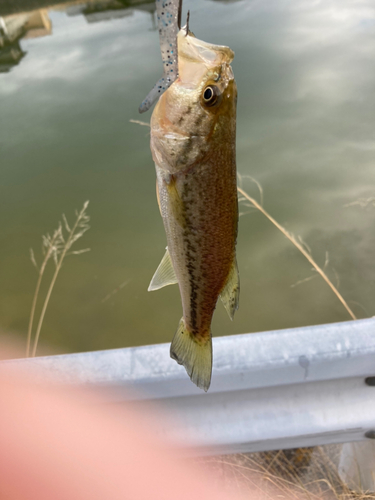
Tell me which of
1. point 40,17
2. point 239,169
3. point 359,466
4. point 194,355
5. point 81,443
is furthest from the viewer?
point 40,17

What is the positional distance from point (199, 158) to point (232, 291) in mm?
277

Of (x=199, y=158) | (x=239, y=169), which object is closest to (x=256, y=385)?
(x=199, y=158)

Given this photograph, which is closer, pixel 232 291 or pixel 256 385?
pixel 232 291

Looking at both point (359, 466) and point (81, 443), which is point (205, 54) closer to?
point (81, 443)

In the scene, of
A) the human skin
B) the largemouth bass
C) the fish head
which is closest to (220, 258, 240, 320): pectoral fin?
the largemouth bass

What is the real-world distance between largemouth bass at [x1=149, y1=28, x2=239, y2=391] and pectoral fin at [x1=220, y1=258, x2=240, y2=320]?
0.07 ft

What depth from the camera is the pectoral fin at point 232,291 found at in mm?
754

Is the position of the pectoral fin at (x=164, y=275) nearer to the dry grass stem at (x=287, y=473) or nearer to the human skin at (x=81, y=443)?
the human skin at (x=81, y=443)

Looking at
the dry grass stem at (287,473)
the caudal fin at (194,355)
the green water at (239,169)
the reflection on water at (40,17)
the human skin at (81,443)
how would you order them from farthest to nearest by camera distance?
the reflection on water at (40,17) → the green water at (239,169) → the dry grass stem at (287,473) → the human skin at (81,443) → the caudal fin at (194,355)

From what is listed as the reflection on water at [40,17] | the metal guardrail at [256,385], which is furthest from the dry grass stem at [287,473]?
the reflection on water at [40,17]

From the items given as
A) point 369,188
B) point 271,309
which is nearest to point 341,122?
point 369,188

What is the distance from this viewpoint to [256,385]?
116cm

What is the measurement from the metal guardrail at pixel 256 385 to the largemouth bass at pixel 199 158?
1.44 feet

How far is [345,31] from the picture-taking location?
14.9 feet
